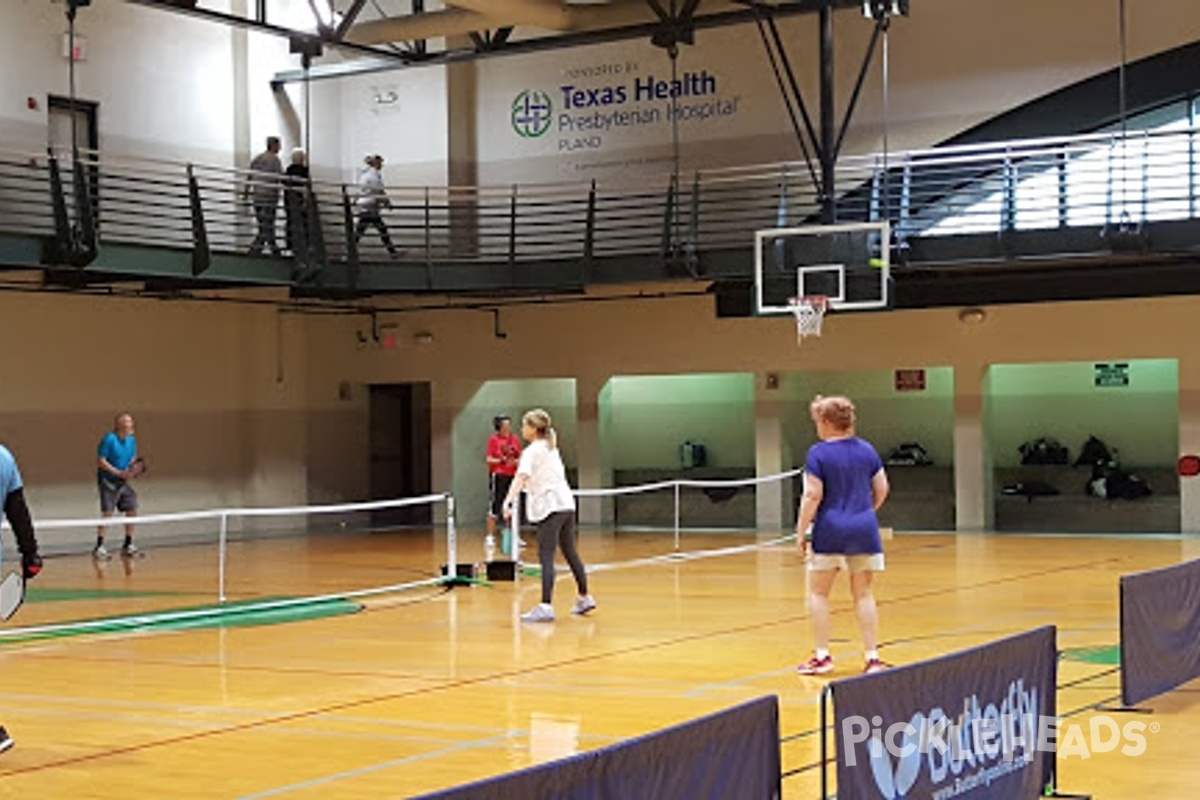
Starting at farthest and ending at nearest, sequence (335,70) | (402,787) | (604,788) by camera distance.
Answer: (335,70)
(402,787)
(604,788)

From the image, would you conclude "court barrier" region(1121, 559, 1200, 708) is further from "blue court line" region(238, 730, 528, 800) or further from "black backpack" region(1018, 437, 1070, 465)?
"black backpack" region(1018, 437, 1070, 465)

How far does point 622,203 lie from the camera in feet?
98.0

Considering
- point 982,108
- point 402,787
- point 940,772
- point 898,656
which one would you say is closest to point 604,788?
point 940,772

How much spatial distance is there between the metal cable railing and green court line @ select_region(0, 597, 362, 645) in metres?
7.76

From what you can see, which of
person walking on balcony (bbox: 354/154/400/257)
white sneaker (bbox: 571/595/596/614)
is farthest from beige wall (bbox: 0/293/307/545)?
white sneaker (bbox: 571/595/596/614)

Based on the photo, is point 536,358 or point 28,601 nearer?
point 28,601

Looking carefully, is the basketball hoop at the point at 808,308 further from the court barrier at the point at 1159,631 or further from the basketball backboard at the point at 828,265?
the court barrier at the point at 1159,631

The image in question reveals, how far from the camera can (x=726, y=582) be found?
772 inches

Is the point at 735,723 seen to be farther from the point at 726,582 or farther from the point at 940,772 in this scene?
the point at 726,582

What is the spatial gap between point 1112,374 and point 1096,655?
56.2 ft

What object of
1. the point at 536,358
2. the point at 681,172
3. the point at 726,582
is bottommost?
the point at 726,582

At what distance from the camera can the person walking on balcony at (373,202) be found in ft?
92.5

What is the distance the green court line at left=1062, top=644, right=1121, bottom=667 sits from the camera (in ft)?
41.2

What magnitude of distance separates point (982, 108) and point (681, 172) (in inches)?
199
